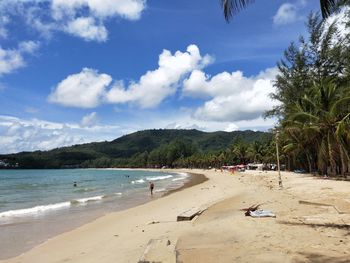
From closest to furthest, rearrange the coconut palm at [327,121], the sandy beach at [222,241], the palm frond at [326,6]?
the sandy beach at [222,241] → the palm frond at [326,6] → the coconut palm at [327,121]

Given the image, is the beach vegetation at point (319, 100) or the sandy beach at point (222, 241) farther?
the beach vegetation at point (319, 100)

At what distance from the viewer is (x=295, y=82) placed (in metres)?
41.3

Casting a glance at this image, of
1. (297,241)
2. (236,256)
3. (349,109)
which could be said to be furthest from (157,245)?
(349,109)

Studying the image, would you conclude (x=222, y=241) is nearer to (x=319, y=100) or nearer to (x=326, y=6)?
(x=326, y=6)

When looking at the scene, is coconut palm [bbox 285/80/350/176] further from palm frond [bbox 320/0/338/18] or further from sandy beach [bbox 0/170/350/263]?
palm frond [bbox 320/0/338/18]

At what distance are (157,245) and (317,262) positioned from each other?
3252 millimetres

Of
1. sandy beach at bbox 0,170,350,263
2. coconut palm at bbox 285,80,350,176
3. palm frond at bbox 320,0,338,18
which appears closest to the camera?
sandy beach at bbox 0,170,350,263

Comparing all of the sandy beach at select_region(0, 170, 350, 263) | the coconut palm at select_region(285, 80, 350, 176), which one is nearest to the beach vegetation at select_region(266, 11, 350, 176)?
the coconut palm at select_region(285, 80, 350, 176)

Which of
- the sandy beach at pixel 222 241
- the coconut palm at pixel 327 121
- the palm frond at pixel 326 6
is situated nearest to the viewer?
the sandy beach at pixel 222 241

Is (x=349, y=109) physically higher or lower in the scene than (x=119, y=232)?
higher

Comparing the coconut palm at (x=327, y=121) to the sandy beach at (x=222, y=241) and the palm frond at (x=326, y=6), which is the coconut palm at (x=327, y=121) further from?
the palm frond at (x=326, y=6)

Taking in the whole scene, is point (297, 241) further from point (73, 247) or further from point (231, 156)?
point (231, 156)

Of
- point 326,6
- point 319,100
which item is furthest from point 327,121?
point 326,6

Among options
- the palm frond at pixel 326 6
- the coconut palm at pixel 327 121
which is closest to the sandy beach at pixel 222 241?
the palm frond at pixel 326 6
